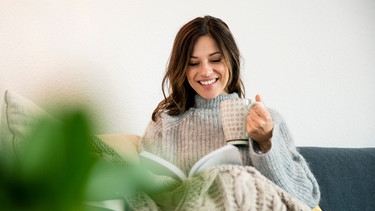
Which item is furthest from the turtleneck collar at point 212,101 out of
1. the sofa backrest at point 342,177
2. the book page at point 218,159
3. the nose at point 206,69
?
the book page at point 218,159

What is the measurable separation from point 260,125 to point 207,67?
0.32m

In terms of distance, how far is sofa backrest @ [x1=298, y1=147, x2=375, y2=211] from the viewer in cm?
165

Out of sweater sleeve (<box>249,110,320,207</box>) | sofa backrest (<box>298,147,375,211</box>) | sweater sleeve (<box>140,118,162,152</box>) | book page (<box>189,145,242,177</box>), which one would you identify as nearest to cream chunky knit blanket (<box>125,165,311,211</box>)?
book page (<box>189,145,242,177</box>)

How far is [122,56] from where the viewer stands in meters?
1.62

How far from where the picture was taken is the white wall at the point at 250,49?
142cm

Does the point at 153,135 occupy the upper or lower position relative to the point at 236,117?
lower

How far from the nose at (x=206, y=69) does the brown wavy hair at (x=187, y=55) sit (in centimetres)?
6

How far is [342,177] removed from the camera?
170 cm

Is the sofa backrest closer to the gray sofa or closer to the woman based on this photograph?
the gray sofa

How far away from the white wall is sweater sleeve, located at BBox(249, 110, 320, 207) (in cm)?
41

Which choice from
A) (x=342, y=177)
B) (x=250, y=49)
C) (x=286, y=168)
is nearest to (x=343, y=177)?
(x=342, y=177)

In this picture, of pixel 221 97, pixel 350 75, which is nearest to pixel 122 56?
pixel 221 97

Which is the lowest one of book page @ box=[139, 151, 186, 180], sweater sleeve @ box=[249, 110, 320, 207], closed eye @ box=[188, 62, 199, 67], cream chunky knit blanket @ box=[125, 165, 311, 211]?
sweater sleeve @ box=[249, 110, 320, 207]

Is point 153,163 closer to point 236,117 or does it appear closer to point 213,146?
point 236,117
